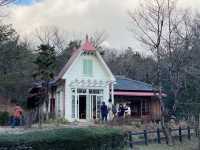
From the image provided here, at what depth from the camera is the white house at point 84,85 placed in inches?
1452

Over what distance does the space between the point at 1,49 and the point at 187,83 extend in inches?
728

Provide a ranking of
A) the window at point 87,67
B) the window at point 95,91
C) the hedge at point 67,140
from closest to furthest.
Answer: the hedge at point 67,140 < the window at point 87,67 < the window at point 95,91

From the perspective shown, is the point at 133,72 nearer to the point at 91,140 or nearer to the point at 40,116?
the point at 40,116

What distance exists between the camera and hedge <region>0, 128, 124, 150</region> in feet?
48.5

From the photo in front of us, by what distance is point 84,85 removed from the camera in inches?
1471

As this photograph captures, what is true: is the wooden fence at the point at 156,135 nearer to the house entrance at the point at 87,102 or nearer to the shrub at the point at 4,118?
the house entrance at the point at 87,102

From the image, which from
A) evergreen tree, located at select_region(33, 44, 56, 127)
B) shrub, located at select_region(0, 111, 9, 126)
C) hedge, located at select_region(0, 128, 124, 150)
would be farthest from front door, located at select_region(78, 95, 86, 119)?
hedge, located at select_region(0, 128, 124, 150)

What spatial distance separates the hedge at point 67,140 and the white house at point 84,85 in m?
18.1

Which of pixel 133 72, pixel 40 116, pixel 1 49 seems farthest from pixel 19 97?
pixel 133 72

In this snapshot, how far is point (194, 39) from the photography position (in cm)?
3753

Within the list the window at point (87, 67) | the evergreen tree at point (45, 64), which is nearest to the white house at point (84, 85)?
the window at point (87, 67)

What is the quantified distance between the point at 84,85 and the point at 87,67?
1.67 m

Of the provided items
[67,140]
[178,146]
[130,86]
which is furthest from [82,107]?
[67,140]

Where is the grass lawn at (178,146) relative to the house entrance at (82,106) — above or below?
below
